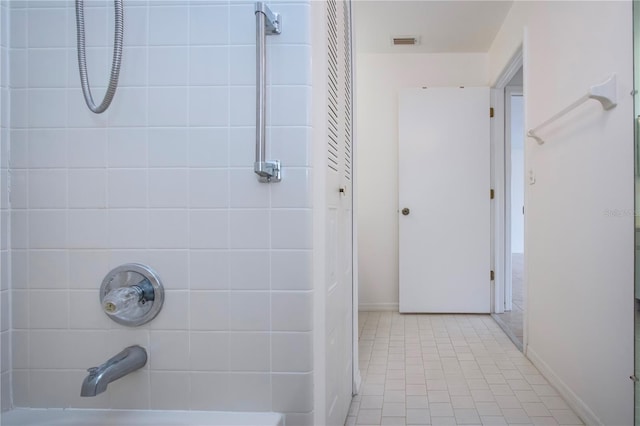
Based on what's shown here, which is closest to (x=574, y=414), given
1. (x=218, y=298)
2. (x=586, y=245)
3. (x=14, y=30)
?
(x=586, y=245)

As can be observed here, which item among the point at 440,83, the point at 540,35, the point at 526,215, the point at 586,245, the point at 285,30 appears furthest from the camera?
the point at 440,83

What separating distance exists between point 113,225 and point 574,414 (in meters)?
1.90

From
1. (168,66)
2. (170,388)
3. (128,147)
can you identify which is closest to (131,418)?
(170,388)

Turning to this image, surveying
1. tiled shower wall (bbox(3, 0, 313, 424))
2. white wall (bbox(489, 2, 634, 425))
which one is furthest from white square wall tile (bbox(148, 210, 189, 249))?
white wall (bbox(489, 2, 634, 425))

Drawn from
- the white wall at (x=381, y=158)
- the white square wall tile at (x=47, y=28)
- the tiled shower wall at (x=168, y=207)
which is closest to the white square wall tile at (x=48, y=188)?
the tiled shower wall at (x=168, y=207)

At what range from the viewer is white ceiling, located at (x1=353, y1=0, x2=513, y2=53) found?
2311 millimetres

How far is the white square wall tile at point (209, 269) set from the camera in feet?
2.95

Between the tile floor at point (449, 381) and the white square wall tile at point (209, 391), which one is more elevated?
the white square wall tile at point (209, 391)

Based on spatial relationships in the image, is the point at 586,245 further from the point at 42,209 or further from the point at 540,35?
the point at 42,209

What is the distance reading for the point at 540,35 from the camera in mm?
1831

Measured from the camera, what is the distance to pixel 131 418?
2.92 feet

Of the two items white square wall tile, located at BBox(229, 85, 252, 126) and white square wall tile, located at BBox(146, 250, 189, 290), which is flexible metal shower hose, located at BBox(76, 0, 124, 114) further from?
white square wall tile, located at BBox(146, 250, 189, 290)

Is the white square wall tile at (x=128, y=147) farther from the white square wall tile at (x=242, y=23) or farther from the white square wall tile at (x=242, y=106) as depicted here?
the white square wall tile at (x=242, y=23)

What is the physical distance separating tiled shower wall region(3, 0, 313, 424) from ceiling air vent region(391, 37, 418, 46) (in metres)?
2.14
